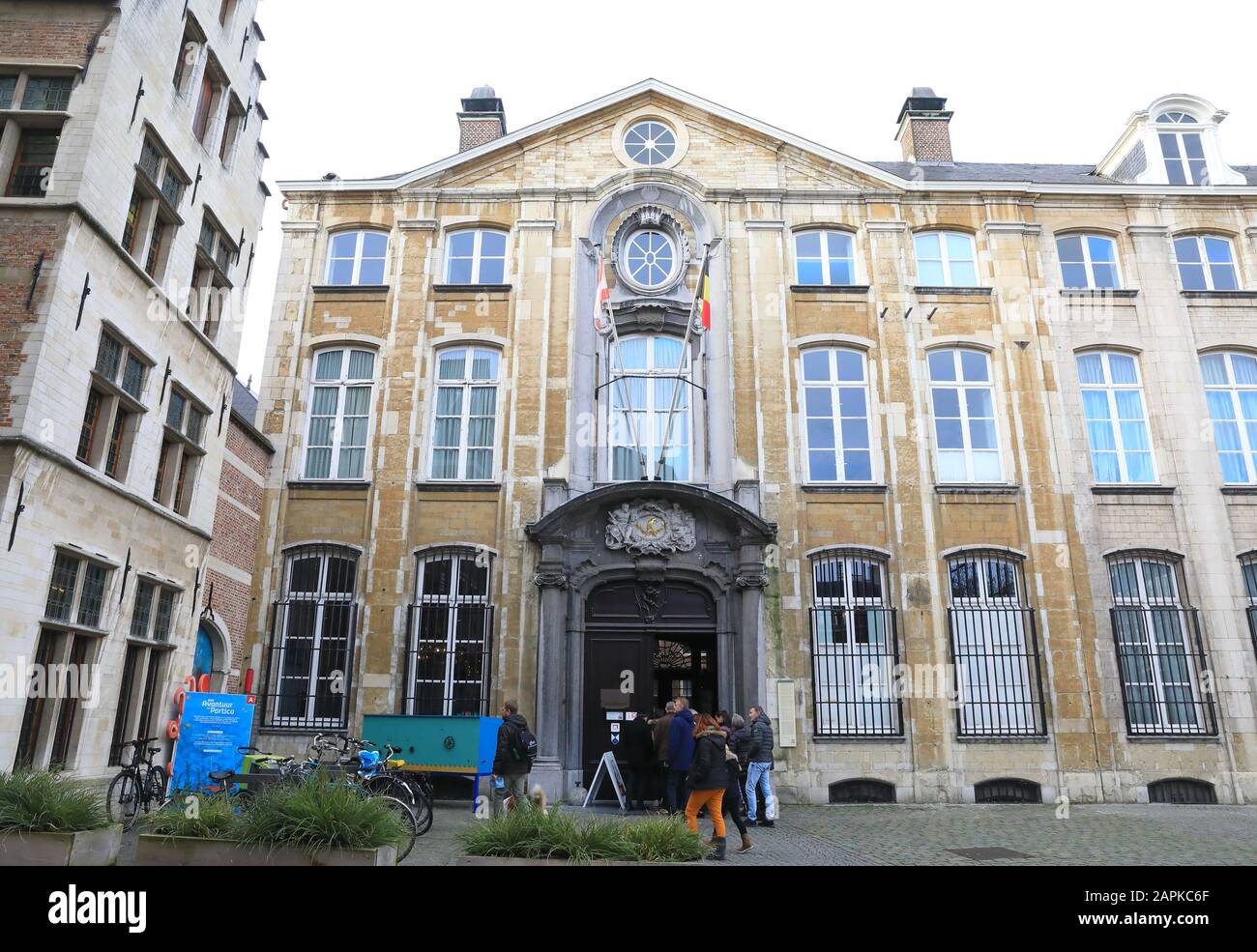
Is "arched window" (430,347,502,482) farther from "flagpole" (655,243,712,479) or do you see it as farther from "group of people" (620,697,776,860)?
"group of people" (620,697,776,860)

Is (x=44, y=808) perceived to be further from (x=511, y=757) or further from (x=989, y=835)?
(x=989, y=835)

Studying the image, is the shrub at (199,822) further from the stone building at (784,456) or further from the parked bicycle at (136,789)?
the stone building at (784,456)

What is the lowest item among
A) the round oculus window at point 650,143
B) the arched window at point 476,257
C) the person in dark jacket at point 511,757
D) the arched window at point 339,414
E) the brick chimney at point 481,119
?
the person in dark jacket at point 511,757

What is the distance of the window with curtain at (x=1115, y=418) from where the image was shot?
17172mm

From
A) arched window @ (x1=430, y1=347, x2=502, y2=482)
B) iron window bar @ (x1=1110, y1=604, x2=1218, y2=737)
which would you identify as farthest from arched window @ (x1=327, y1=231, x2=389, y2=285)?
iron window bar @ (x1=1110, y1=604, x2=1218, y2=737)

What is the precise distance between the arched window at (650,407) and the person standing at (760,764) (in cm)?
570

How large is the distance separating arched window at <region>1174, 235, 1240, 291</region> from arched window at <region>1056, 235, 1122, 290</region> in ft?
4.33

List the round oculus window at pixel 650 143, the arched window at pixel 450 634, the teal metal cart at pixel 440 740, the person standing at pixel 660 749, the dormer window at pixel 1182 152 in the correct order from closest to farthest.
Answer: the teal metal cart at pixel 440 740 < the person standing at pixel 660 749 < the arched window at pixel 450 634 < the round oculus window at pixel 650 143 < the dormer window at pixel 1182 152

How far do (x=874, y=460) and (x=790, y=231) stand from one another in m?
5.14

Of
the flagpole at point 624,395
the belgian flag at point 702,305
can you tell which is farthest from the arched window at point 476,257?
the belgian flag at point 702,305

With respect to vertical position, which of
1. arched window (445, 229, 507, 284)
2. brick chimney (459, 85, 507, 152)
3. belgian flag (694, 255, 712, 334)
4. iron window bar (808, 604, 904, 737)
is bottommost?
iron window bar (808, 604, 904, 737)

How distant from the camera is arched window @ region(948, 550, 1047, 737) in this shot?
615 inches

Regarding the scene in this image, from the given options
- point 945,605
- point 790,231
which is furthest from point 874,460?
point 790,231

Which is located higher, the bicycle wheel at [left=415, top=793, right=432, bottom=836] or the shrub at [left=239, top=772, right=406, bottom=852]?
the shrub at [left=239, top=772, right=406, bottom=852]
